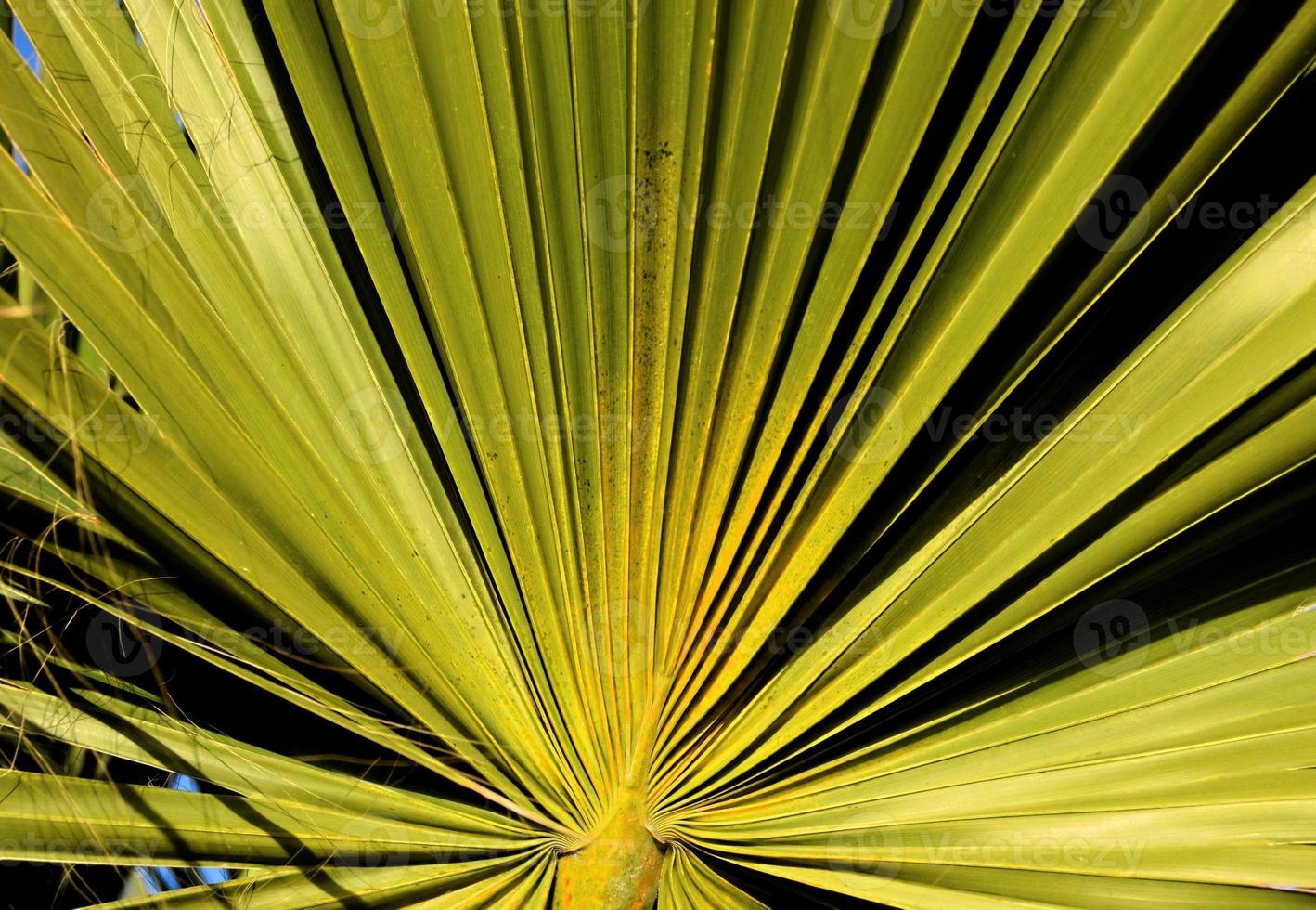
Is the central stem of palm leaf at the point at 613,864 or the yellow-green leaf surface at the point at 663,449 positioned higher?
the yellow-green leaf surface at the point at 663,449

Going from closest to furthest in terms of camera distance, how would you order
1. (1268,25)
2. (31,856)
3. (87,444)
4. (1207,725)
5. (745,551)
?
1. (1268,25)
2. (87,444)
3. (31,856)
4. (1207,725)
5. (745,551)

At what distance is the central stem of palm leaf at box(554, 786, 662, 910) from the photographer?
5.04 ft

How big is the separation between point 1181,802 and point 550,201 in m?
1.50

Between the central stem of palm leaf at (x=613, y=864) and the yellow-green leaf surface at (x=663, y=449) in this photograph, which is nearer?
the yellow-green leaf surface at (x=663, y=449)

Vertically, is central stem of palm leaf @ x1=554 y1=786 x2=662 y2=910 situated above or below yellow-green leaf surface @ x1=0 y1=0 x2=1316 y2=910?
below

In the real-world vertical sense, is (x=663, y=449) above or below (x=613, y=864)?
above

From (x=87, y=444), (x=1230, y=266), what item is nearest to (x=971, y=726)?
(x=1230, y=266)

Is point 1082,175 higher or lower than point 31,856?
higher

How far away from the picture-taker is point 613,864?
5.03 feet

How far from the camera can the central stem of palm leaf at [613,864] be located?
154 centimetres

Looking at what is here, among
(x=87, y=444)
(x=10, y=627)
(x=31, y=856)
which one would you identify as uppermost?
(x=87, y=444)

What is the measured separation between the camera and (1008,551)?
1427 millimetres

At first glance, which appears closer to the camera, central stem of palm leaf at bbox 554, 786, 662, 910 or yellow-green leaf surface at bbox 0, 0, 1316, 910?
yellow-green leaf surface at bbox 0, 0, 1316, 910

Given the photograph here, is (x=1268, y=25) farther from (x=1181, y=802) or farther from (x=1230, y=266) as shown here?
(x=1181, y=802)
